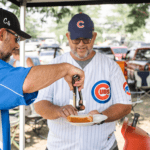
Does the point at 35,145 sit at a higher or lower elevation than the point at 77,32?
lower

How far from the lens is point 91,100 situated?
5.49 feet

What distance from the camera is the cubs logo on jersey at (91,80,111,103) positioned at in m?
1.67

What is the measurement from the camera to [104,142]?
165cm

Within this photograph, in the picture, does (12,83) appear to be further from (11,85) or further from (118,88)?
(118,88)

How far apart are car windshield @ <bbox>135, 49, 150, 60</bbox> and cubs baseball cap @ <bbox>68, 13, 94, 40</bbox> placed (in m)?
8.54

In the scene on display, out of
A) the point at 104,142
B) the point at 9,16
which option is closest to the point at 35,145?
the point at 104,142

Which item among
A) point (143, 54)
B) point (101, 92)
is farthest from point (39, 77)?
point (143, 54)

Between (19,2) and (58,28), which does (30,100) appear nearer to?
(19,2)

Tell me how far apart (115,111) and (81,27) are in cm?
81

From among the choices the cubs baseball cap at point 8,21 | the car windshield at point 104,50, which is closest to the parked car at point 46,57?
the car windshield at point 104,50

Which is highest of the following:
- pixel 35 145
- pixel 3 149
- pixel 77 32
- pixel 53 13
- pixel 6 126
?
pixel 53 13

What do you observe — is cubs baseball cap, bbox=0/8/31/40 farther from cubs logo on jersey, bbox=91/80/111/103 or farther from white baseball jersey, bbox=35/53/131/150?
cubs logo on jersey, bbox=91/80/111/103

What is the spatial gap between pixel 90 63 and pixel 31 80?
0.98 meters

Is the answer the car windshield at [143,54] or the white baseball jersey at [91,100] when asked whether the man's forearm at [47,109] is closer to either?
the white baseball jersey at [91,100]
